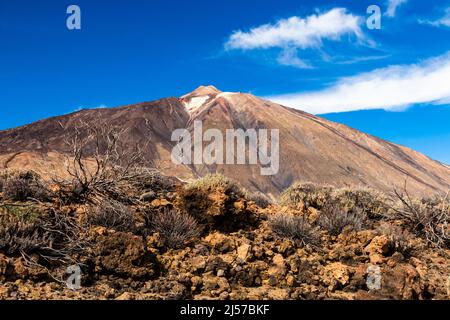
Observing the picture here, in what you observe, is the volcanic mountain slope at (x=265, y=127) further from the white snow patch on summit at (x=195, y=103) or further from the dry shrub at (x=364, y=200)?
the dry shrub at (x=364, y=200)

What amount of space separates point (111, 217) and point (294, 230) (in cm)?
282

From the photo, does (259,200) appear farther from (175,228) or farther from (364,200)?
(175,228)

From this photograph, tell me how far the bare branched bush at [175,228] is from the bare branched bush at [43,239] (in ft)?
3.70

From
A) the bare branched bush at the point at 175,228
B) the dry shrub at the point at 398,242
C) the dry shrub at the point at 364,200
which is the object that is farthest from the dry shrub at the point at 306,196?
the bare branched bush at the point at 175,228

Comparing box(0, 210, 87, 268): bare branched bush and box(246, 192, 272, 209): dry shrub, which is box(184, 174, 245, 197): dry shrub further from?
box(0, 210, 87, 268): bare branched bush

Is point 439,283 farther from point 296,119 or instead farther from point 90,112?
point 296,119

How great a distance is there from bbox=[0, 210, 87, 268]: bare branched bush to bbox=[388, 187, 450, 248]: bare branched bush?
5927 millimetres

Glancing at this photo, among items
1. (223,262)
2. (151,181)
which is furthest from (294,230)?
(151,181)

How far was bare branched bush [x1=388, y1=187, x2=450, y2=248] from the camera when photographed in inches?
316

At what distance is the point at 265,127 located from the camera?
325 ft

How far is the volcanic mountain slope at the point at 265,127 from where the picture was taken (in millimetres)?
79812

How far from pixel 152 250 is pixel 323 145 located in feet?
314

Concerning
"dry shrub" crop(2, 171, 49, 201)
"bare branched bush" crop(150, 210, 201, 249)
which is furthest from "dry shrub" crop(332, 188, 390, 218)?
"dry shrub" crop(2, 171, 49, 201)

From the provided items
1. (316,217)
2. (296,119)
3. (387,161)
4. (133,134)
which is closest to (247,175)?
(133,134)
